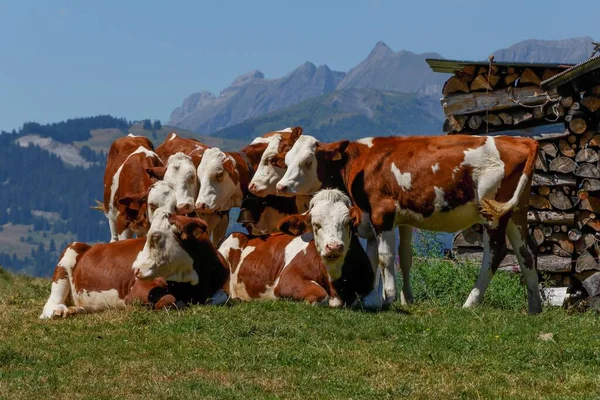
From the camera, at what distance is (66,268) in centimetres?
1476

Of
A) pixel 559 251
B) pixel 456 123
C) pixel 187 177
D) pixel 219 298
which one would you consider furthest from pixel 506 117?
pixel 219 298

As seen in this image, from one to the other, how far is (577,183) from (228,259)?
6.23 m

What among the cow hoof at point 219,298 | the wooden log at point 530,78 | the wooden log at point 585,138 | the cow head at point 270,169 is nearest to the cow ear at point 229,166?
the cow head at point 270,169

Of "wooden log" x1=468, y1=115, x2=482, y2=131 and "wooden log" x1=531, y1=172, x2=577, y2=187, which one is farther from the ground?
"wooden log" x1=468, y1=115, x2=482, y2=131

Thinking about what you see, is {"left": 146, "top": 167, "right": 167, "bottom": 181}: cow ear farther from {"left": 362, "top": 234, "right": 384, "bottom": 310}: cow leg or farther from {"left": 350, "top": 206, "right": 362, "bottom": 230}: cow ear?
{"left": 350, "top": 206, "right": 362, "bottom": 230}: cow ear

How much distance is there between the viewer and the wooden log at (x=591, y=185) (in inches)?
706

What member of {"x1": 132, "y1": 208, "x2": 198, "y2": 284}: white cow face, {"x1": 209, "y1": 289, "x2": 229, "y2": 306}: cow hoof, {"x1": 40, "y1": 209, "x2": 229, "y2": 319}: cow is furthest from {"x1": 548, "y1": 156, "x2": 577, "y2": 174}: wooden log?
{"x1": 132, "y1": 208, "x2": 198, "y2": 284}: white cow face

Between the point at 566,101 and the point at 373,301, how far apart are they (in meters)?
6.34

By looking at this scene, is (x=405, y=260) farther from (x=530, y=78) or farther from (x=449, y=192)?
(x=530, y=78)

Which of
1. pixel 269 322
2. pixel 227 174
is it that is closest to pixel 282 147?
pixel 227 174

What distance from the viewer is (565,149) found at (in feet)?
60.0

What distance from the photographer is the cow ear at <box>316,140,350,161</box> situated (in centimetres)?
1541

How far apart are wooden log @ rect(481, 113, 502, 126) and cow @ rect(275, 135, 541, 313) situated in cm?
462

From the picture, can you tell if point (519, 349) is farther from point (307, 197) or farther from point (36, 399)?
point (307, 197)
